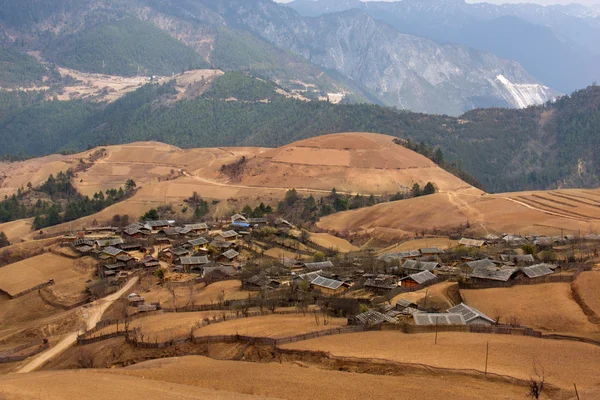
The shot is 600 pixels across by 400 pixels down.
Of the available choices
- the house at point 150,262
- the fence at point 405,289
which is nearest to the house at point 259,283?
the fence at point 405,289

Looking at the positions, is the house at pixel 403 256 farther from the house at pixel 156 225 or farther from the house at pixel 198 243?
the house at pixel 156 225

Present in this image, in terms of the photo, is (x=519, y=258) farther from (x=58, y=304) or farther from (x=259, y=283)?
(x=58, y=304)

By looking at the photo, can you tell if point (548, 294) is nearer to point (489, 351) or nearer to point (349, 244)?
point (489, 351)

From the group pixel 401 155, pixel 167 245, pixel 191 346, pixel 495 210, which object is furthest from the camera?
pixel 401 155

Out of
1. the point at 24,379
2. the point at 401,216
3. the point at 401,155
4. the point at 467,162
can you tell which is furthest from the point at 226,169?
the point at 24,379

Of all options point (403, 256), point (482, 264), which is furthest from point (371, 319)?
point (403, 256)

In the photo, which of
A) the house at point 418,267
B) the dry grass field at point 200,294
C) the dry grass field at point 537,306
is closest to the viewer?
the dry grass field at point 537,306
